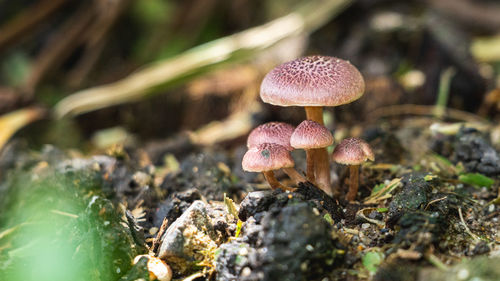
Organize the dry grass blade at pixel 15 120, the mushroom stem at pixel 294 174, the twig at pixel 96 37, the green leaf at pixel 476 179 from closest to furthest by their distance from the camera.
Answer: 1. the mushroom stem at pixel 294 174
2. the green leaf at pixel 476 179
3. the dry grass blade at pixel 15 120
4. the twig at pixel 96 37

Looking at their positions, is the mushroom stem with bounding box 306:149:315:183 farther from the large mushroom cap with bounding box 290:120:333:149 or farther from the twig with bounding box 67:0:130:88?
the twig with bounding box 67:0:130:88

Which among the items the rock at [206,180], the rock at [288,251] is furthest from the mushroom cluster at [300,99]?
the rock at [206,180]

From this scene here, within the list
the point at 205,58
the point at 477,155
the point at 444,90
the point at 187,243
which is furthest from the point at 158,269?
the point at 444,90

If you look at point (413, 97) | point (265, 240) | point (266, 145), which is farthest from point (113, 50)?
point (265, 240)

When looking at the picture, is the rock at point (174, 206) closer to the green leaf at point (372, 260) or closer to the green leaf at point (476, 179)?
the green leaf at point (372, 260)

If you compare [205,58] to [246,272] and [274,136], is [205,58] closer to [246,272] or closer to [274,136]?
[274,136]

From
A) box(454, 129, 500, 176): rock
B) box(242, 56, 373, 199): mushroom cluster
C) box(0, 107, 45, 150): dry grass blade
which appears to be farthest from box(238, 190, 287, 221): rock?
box(0, 107, 45, 150): dry grass blade

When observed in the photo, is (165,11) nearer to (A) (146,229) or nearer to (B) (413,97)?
(B) (413,97)
